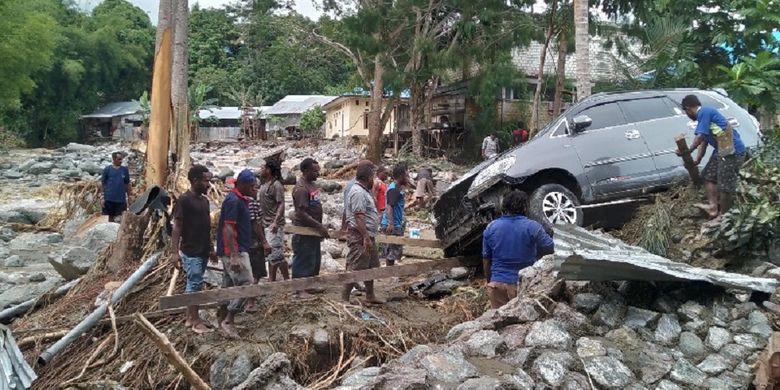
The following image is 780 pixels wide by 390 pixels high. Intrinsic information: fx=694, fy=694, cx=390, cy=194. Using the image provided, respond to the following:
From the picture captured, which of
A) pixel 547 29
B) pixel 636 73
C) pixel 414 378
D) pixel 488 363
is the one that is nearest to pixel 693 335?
pixel 488 363

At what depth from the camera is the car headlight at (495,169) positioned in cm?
818

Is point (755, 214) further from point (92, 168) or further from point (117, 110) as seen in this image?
point (117, 110)

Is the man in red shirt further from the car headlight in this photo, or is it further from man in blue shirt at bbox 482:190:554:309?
man in blue shirt at bbox 482:190:554:309

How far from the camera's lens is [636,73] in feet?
56.6

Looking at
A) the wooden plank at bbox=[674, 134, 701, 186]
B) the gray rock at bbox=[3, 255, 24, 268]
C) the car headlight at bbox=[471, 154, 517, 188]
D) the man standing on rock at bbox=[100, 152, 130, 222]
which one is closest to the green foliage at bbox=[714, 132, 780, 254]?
the wooden plank at bbox=[674, 134, 701, 186]

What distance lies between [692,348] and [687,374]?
29 centimetres

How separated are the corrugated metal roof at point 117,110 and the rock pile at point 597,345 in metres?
48.9

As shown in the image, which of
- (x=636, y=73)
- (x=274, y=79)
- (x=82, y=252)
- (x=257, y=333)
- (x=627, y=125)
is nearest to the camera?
(x=257, y=333)

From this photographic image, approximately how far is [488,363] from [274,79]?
50344 mm

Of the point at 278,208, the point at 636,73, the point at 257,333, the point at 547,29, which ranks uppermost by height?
the point at 547,29

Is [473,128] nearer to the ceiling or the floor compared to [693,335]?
nearer to the ceiling

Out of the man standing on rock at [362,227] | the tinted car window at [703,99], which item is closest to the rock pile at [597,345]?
the man standing on rock at [362,227]

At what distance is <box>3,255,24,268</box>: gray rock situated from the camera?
11623mm

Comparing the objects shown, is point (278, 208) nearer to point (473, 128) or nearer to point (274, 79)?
point (473, 128)
